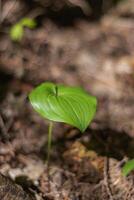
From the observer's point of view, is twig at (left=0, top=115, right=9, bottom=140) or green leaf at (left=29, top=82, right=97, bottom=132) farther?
twig at (left=0, top=115, right=9, bottom=140)

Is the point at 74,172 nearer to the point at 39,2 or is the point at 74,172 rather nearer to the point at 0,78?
the point at 0,78

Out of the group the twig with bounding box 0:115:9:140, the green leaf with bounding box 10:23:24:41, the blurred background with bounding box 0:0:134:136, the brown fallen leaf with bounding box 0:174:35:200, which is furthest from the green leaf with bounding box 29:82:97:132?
the green leaf with bounding box 10:23:24:41

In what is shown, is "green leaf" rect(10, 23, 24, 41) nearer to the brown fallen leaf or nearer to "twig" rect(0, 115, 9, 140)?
"twig" rect(0, 115, 9, 140)

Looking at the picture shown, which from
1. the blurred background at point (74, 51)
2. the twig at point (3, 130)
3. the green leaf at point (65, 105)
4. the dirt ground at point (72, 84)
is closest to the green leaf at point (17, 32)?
the blurred background at point (74, 51)

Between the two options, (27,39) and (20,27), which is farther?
(27,39)

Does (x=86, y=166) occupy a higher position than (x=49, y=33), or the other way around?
→ (x=86, y=166)

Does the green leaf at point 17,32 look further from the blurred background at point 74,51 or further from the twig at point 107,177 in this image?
the twig at point 107,177

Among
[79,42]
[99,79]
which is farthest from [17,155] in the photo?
[79,42]

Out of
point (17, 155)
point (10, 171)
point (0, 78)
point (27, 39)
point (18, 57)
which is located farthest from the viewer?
point (27, 39)
